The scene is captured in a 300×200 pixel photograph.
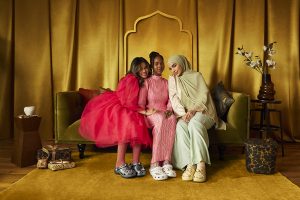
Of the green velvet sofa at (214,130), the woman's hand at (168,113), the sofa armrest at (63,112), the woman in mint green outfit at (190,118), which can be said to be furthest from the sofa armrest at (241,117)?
the sofa armrest at (63,112)

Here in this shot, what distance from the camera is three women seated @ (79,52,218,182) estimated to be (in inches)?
109

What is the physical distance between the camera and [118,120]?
2842 millimetres

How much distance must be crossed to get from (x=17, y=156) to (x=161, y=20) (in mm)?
2274

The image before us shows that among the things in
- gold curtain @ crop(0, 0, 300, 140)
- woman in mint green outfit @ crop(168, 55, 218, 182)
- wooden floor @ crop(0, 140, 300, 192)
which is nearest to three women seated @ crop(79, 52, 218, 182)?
woman in mint green outfit @ crop(168, 55, 218, 182)

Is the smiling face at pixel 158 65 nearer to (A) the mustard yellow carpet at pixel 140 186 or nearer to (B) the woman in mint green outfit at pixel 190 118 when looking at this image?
(B) the woman in mint green outfit at pixel 190 118

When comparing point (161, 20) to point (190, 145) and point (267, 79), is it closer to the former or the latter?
point (267, 79)

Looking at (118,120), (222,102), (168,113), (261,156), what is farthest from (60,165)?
(261,156)

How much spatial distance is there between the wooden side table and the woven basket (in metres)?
1.91

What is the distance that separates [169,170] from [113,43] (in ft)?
6.74

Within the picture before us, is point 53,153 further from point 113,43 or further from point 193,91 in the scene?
point 113,43

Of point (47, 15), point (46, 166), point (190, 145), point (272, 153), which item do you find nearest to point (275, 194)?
point (272, 153)

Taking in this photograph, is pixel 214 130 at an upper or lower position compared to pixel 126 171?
upper

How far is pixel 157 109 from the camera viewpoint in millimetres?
3004

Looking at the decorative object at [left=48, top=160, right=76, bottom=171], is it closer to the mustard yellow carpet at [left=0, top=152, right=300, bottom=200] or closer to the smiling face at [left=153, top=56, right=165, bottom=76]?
the mustard yellow carpet at [left=0, top=152, right=300, bottom=200]
